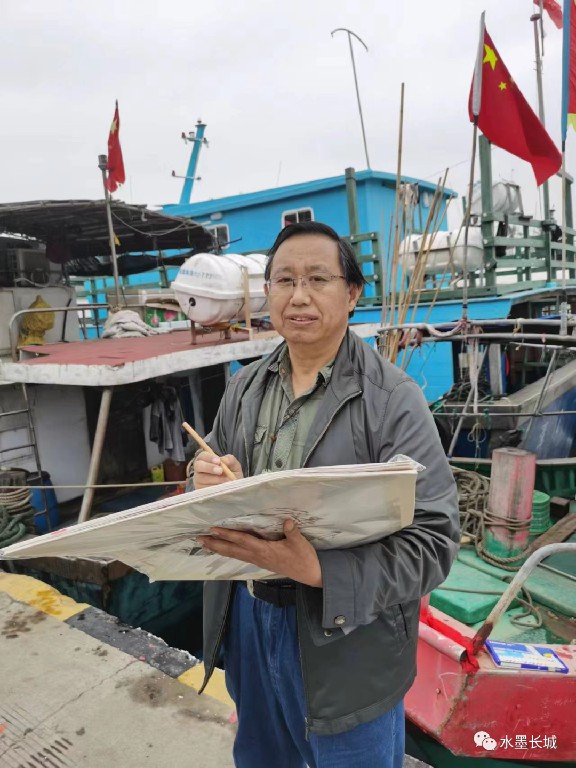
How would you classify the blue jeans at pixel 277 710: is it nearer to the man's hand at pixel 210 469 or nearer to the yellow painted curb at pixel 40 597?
the man's hand at pixel 210 469

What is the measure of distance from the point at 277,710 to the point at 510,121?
217 inches

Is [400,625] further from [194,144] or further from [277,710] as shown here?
[194,144]

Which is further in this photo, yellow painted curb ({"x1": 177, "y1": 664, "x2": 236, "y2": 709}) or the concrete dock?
yellow painted curb ({"x1": 177, "y1": 664, "x2": 236, "y2": 709})

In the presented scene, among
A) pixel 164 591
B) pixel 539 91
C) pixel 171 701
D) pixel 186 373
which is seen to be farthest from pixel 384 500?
pixel 539 91

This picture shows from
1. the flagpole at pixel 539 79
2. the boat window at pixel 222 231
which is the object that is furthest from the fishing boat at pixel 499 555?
the boat window at pixel 222 231

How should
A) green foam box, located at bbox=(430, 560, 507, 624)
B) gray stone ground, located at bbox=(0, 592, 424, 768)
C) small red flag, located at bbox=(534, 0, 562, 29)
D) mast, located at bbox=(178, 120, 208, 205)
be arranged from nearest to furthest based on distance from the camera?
gray stone ground, located at bbox=(0, 592, 424, 768) → green foam box, located at bbox=(430, 560, 507, 624) → small red flag, located at bbox=(534, 0, 562, 29) → mast, located at bbox=(178, 120, 208, 205)

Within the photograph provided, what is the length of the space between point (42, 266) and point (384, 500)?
29.2 feet

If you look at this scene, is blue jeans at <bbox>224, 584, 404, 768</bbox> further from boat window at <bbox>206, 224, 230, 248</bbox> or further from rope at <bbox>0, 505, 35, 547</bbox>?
boat window at <bbox>206, 224, 230, 248</bbox>

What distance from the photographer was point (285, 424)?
55.6 inches

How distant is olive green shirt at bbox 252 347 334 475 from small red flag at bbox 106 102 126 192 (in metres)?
7.21

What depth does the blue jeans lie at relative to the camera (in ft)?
4.29

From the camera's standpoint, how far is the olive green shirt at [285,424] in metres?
1.38

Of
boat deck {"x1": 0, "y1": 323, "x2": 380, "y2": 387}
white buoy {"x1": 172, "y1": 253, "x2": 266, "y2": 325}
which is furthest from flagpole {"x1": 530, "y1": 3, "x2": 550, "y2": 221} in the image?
boat deck {"x1": 0, "y1": 323, "x2": 380, "y2": 387}

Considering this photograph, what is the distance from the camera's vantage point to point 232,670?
1.58m
